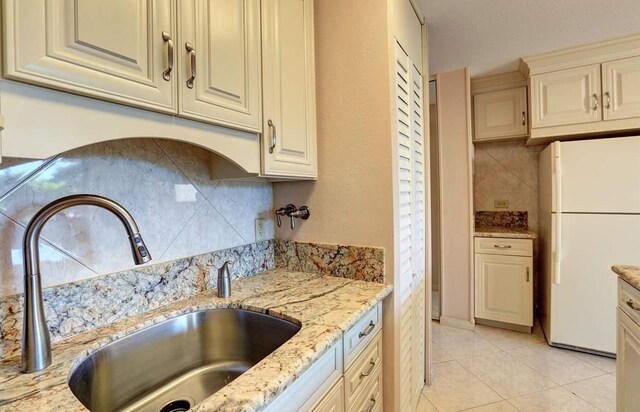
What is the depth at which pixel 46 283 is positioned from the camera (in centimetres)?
81

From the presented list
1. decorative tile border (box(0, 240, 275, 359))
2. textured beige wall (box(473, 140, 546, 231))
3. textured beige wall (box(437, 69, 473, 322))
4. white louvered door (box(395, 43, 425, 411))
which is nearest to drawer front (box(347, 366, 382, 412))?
white louvered door (box(395, 43, 425, 411))

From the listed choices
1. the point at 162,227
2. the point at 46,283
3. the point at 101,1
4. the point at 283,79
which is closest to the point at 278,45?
the point at 283,79

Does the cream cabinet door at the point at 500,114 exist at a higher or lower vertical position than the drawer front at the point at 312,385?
higher

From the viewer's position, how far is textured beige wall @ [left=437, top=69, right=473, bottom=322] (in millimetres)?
2645

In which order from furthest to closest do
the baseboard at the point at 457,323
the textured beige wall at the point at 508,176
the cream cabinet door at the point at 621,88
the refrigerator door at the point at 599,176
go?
1. the textured beige wall at the point at 508,176
2. the baseboard at the point at 457,323
3. the cream cabinet door at the point at 621,88
4. the refrigerator door at the point at 599,176

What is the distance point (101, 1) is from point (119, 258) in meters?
0.70

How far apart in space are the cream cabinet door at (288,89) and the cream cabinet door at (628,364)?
4.60 ft

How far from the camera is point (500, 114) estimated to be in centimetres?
286

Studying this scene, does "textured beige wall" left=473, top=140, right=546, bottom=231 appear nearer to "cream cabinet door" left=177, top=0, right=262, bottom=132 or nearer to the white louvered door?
the white louvered door

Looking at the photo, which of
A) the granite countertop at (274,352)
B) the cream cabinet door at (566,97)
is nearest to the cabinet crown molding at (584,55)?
the cream cabinet door at (566,97)

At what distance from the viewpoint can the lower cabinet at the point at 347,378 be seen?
758 mm

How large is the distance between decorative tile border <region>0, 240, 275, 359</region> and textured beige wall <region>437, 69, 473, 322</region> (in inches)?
80.7

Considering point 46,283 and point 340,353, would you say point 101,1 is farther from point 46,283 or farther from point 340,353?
point 340,353

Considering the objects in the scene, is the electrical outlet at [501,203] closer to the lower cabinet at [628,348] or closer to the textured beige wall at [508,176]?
the textured beige wall at [508,176]
